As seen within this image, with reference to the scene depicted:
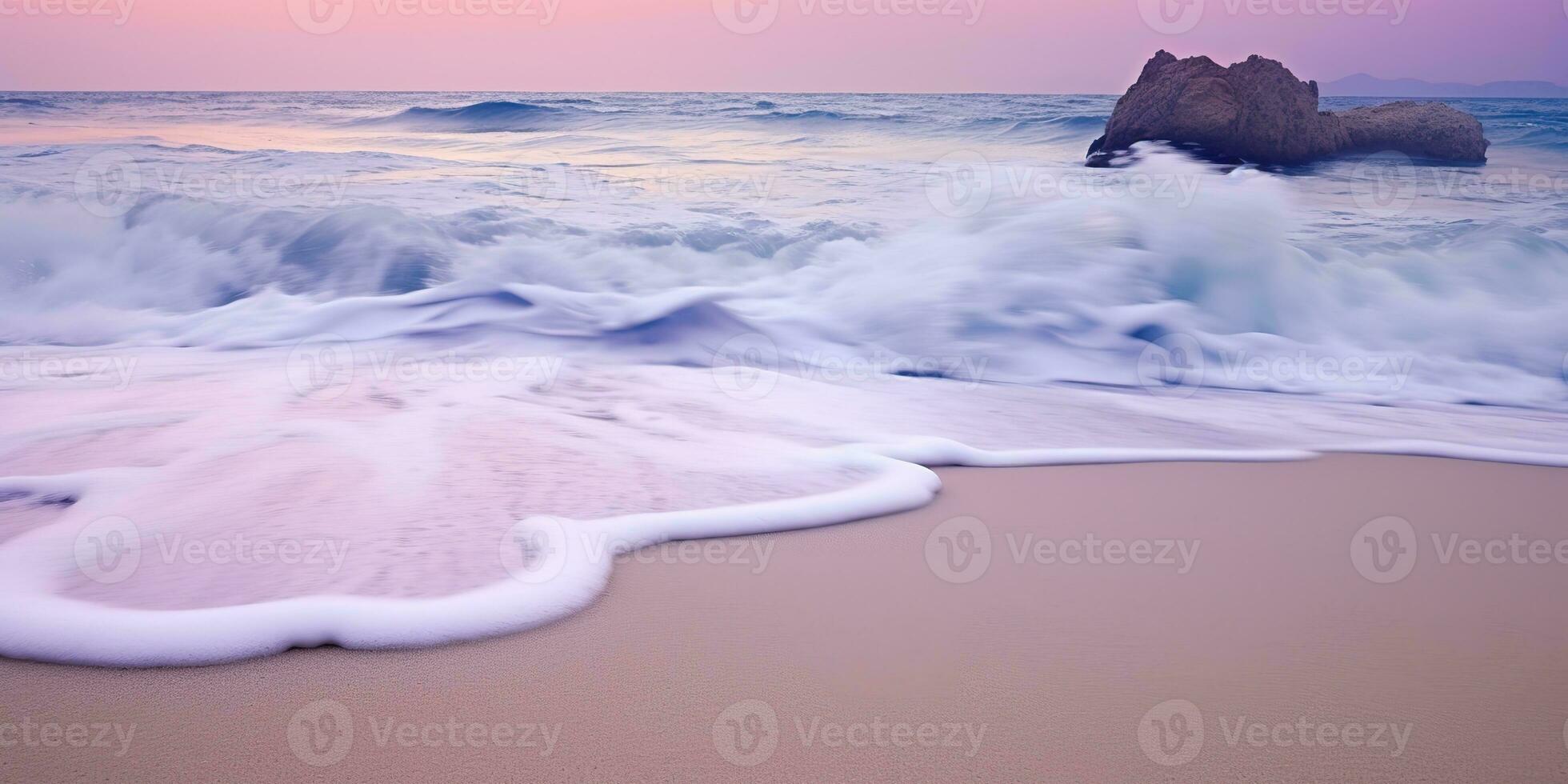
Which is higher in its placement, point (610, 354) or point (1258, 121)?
point (1258, 121)

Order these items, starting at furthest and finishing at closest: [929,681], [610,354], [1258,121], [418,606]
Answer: [1258,121] → [610,354] → [418,606] → [929,681]

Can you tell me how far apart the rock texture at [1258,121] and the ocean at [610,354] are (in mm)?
554

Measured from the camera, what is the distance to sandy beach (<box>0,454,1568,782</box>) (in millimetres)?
1705

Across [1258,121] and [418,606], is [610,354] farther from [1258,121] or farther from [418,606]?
[1258,121]

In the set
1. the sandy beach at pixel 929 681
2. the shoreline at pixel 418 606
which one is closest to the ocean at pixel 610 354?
the shoreline at pixel 418 606

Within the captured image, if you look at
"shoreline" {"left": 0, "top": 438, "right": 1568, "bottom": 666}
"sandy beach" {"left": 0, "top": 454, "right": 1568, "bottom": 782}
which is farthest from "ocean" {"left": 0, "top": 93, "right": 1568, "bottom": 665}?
"sandy beach" {"left": 0, "top": 454, "right": 1568, "bottom": 782}

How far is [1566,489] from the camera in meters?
3.48

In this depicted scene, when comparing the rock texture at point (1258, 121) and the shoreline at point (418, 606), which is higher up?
the rock texture at point (1258, 121)

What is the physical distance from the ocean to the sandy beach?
176 mm

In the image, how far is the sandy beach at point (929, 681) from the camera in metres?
1.71

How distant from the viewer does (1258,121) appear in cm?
1282

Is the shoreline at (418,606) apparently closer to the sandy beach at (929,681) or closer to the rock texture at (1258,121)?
the sandy beach at (929,681)

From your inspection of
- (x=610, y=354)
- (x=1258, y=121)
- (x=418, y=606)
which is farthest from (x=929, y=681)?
(x=1258, y=121)

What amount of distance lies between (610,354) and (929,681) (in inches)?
154
